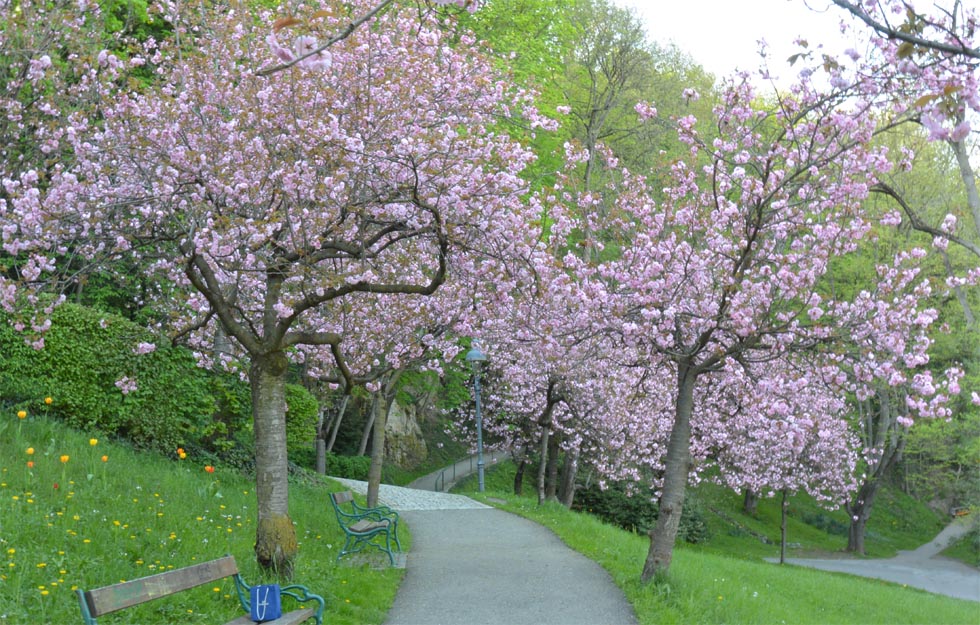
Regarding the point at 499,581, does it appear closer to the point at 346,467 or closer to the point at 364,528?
the point at 364,528

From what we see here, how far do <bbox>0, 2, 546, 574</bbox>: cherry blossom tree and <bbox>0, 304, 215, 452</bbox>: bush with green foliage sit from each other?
2.33 meters

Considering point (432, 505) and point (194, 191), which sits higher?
point (194, 191)

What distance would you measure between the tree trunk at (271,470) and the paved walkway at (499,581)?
4.05 feet

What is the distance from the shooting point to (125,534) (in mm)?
8688

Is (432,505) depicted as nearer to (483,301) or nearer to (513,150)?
(483,301)

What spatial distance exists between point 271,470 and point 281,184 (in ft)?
9.58

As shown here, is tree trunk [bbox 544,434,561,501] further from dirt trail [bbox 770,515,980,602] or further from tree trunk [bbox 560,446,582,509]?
dirt trail [bbox 770,515,980,602]

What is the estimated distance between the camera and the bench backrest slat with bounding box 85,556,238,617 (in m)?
5.14

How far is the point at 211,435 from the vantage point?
48.6ft

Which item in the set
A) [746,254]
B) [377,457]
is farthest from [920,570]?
[746,254]

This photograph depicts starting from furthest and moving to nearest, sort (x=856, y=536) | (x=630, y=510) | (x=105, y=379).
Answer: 1. (x=856, y=536)
2. (x=630, y=510)
3. (x=105, y=379)

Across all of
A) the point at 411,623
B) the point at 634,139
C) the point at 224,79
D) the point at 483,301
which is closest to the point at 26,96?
the point at 224,79

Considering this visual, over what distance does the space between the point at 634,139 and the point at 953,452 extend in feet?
47.3

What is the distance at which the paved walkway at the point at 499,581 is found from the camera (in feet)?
28.8
